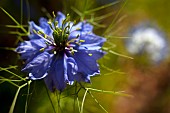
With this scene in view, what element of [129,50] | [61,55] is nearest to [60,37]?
[61,55]

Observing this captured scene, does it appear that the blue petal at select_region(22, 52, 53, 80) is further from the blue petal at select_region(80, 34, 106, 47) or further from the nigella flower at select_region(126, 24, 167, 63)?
the nigella flower at select_region(126, 24, 167, 63)

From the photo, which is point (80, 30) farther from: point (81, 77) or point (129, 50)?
point (129, 50)

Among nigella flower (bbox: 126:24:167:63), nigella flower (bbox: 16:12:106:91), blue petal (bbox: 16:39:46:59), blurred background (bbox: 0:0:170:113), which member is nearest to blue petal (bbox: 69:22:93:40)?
nigella flower (bbox: 16:12:106:91)

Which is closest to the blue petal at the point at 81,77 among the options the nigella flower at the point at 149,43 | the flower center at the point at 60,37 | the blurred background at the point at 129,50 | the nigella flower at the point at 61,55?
the nigella flower at the point at 61,55

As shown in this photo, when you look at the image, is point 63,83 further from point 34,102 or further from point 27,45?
point 34,102

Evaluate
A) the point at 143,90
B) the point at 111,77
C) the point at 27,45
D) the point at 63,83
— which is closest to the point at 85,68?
the point at 63,83

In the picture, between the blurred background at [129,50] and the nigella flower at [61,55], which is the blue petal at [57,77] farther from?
the blurred background at [129,50]
